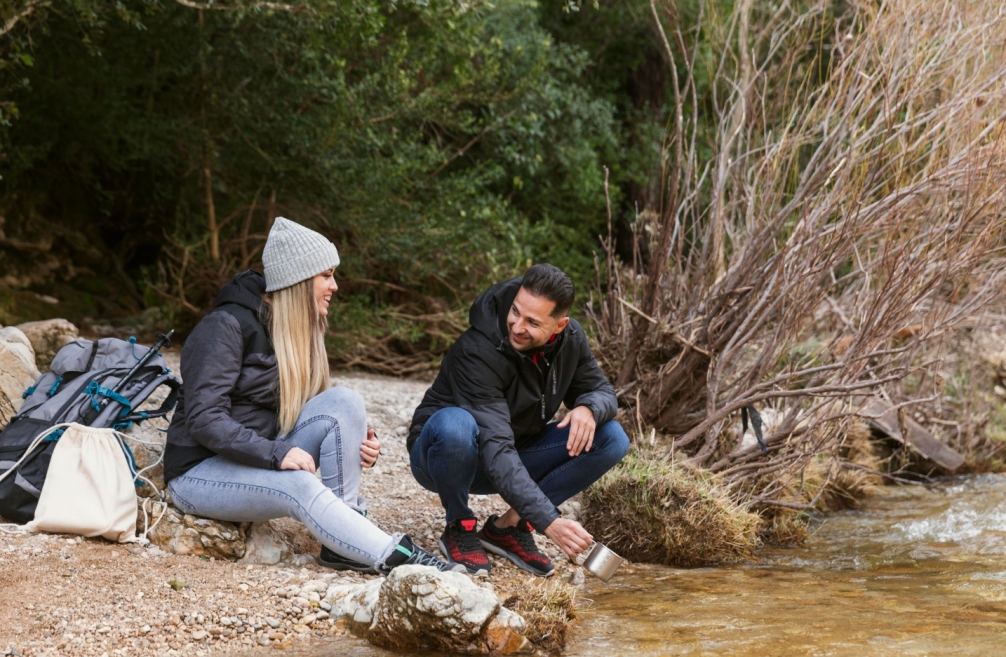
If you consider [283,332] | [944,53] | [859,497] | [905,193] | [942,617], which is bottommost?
[859,497]

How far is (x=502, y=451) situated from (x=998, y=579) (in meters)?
2.11

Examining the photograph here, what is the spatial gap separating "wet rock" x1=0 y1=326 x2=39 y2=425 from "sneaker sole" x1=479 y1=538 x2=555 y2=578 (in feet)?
6.30

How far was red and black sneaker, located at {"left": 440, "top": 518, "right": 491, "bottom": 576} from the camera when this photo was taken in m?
3.53

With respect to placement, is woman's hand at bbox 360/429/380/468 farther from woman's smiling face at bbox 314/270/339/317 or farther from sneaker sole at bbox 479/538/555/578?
sneaker sole at bbox 479/538/555/578

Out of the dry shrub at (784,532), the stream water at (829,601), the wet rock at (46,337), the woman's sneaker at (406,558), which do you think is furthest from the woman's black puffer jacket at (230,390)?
the dry shrub at (784,532)

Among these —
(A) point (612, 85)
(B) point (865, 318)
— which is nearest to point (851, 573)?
(B) point (865, 318)

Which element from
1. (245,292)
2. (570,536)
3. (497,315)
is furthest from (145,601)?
(497,315)

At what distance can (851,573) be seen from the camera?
13.1ft

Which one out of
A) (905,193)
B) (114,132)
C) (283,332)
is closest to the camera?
(283,332)

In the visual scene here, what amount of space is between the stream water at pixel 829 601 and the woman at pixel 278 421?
49 centimetres

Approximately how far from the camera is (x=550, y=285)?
3.34 meters

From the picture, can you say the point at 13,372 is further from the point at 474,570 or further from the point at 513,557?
the point at 513,557

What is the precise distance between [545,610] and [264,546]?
113 centimetres

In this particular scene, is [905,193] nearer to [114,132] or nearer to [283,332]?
[283,332]
